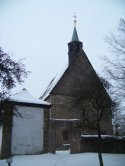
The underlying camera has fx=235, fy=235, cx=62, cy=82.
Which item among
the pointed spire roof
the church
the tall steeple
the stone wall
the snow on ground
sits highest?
the pointed spire roof

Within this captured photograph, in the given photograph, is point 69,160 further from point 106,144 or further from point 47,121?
point 47,121

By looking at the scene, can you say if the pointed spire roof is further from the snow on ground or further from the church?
the snow on ground

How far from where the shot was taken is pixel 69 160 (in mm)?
18328

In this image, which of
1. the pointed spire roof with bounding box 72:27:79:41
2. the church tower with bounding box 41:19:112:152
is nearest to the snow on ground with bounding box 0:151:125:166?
the church tower with bounding box 41:19:112:152

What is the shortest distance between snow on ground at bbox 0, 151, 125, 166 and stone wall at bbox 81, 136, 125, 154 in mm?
1079

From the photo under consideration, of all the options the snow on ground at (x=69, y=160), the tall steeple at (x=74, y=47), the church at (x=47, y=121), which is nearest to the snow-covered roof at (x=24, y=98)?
the church at (x=47, y=121)

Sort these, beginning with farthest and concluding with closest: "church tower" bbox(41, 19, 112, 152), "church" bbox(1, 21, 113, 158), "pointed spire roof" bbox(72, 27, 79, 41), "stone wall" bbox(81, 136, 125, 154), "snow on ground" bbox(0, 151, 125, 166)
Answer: "pointed spire roof" bbox(72, 27, 79, 41), "church tower" bbox(41, 19, 112, 152), "stone wall" bbox(81, 136, 125, 154), "church" bbox(1, 21, 113, 158), "snow on ground" bbox(0, 151, 125, 166)

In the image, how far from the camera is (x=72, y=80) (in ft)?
107

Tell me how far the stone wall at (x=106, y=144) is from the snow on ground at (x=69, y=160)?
1079 millimetres

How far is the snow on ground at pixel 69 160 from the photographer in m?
17.1

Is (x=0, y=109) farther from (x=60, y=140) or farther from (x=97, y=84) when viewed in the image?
(x=60, y=140)

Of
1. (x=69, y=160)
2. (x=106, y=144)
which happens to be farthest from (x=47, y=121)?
(x=106, y=144)

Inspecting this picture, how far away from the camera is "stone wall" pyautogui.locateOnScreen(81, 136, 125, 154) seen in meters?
21.3

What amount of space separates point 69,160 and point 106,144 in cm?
485
